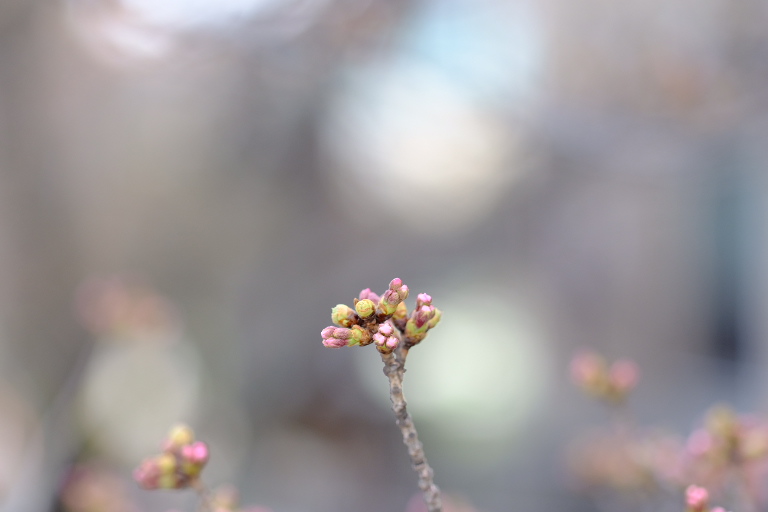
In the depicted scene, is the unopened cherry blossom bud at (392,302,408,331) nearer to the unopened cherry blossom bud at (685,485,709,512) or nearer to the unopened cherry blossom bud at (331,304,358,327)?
the unopened cherry blossom bud at (331,304,358,327)

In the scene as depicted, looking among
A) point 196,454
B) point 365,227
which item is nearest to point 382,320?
point 196,454

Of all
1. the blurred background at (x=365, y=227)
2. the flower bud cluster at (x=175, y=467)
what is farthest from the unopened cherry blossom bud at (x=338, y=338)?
the blurred background at (x=365, y=227)

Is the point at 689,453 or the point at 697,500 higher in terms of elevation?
the point at 689,453

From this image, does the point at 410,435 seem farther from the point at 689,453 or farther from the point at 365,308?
the point at 689,453

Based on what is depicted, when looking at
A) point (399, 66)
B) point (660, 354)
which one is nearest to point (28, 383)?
point (399, 66)

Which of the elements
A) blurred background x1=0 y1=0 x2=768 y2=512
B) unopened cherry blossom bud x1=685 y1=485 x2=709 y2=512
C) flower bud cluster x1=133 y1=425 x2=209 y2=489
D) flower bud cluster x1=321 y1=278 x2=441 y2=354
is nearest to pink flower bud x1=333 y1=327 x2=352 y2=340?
flower bud cluster x1=321 y1=278 x2=441 y2=354

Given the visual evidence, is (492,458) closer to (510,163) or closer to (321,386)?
(321,386)

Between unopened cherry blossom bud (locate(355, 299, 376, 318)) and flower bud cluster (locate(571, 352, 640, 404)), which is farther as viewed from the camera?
flower bud cluster (locate(571, 352, 640, 404))
